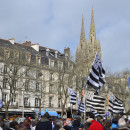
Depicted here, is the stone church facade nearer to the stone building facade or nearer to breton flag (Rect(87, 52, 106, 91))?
the stone building facade

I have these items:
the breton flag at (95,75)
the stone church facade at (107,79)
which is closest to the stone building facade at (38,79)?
the stone church facade at (107,79)

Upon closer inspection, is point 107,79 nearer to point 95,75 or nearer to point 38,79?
point 38,79

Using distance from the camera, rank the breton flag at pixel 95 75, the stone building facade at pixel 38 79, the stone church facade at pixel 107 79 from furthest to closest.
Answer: the stone church facade at pixel 107 79 < the stone building facade at pixel 38 79 < the breton flag at pixel 95 75

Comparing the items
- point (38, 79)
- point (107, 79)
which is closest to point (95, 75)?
point (38, 79)

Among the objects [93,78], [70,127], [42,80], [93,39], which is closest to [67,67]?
[42,80]

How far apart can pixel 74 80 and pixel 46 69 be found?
37.6ft

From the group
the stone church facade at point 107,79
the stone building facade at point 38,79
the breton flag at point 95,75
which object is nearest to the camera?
the breton flag at point 95,75

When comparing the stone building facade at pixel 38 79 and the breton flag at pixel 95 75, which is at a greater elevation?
the stone building facade at pixel 38 79

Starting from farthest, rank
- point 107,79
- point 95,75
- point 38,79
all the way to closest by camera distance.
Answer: point 107,79 → point 38,79 → point 95,75

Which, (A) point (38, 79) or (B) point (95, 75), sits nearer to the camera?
(B) point (95, 75)

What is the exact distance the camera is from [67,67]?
4831cm

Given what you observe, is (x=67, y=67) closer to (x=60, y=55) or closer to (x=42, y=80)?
(x=42, y=80)

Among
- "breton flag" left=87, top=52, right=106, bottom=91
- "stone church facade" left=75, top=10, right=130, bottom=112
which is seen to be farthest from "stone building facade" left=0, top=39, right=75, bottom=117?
"breton flag" left=87, top=52, right=106, bottom=91

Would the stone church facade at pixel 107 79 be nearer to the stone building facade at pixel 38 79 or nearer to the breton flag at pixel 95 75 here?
the stone building facade at pixel 38 79
